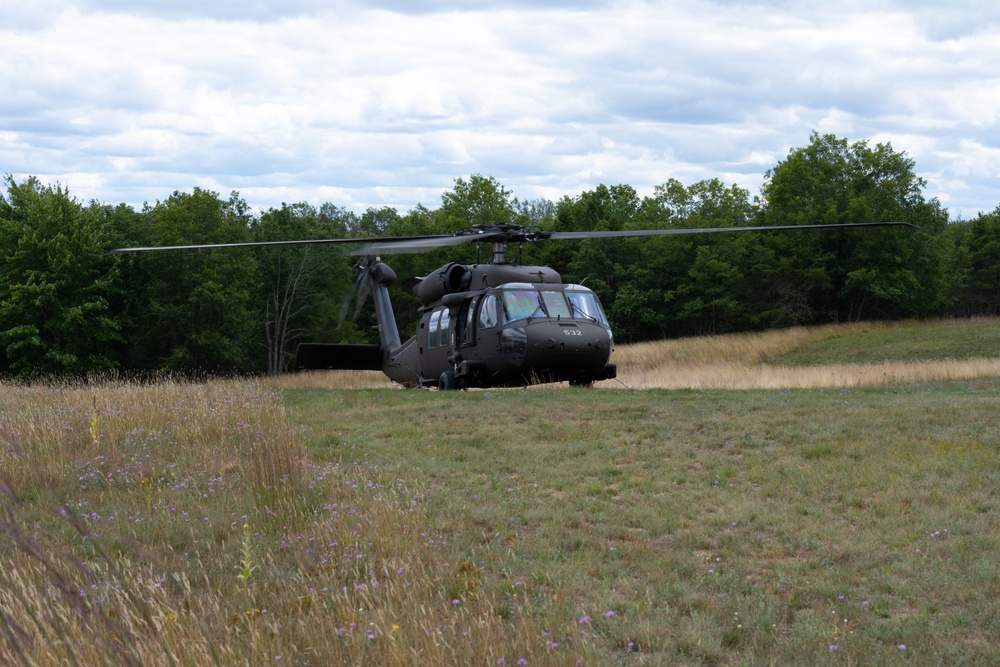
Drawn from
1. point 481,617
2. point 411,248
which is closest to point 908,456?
point 481,617

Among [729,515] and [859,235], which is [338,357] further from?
[859,235]

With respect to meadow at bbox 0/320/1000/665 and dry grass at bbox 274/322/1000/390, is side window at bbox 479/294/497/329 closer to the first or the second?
dry grass at bbox 274/322/1000/390

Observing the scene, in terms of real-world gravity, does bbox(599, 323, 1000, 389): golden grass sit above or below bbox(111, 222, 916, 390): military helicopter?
below

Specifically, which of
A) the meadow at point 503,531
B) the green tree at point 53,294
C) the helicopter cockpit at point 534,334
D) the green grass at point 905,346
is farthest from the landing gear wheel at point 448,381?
the green tree at point 53,294

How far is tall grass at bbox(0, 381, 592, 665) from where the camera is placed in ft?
14.4

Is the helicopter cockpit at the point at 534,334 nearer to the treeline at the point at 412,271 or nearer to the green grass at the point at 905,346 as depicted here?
the green grass at the point at 905,346

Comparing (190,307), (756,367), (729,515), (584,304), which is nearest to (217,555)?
(729,515)

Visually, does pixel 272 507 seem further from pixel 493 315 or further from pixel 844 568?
pixel 493 315

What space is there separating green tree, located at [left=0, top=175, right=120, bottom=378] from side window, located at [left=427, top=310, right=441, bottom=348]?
3340cm

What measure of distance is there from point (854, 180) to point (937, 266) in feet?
22.7

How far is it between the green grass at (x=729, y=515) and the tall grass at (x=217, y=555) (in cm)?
59

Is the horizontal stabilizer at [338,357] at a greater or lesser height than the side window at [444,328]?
lesser

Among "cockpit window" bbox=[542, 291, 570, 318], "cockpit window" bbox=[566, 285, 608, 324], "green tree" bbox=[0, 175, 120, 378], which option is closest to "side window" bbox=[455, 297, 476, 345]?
"cockpit window" bbox=[542, 291, 570, 318]

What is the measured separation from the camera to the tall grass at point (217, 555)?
14.4 feet
